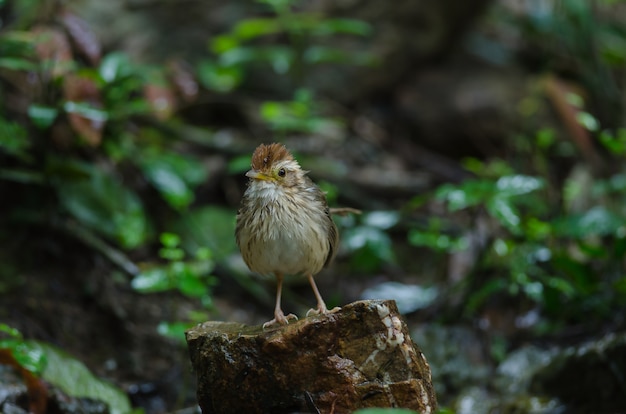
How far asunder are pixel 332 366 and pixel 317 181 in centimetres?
405

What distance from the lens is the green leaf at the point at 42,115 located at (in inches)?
204

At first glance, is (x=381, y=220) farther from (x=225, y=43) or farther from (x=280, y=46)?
(x=280, y=46)

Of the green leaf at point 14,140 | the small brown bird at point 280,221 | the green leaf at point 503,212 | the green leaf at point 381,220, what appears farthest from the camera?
the green leaf at point 381,220

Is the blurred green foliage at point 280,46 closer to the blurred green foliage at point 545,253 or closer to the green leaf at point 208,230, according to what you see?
the green leaf at point 208,230

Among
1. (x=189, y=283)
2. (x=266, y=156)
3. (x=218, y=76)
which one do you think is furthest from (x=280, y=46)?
(x=266, y=156)

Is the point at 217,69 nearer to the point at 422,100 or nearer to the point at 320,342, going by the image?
the point at 422,100

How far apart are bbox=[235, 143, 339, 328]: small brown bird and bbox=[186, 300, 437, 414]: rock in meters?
0.43

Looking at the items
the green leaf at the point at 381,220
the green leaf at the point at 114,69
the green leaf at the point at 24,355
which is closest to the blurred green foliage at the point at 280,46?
the green leaf at the point at 114,69

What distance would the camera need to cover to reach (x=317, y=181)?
7.09 m

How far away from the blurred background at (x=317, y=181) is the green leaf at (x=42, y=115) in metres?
0.02

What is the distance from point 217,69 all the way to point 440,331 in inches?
154

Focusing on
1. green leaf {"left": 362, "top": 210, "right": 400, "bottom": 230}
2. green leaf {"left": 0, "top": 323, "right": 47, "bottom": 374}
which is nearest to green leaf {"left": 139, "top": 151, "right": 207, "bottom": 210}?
green leaf {"left": 362, "top": 210, "right": 400, "bottom": 230}

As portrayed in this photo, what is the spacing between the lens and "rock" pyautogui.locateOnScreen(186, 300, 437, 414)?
3.13m

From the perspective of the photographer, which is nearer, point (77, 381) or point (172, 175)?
point (77, 381)
